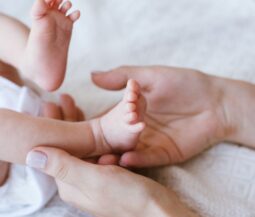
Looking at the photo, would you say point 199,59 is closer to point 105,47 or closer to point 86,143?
point 105,47

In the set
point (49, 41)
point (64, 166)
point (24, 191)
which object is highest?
point (49, 41)

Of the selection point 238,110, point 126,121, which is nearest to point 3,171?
point 126,121

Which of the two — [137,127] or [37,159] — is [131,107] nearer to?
[137,127]

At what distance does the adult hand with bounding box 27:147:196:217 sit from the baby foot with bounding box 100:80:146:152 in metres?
0.07

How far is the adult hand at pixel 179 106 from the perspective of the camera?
100 cm

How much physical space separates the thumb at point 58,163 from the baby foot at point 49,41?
17cm

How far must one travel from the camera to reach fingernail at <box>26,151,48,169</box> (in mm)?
822

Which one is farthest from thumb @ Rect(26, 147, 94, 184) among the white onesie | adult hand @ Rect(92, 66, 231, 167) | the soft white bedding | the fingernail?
the soft white bedding

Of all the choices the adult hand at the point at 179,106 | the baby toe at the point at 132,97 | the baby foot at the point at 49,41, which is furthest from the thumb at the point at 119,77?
Answer: the baby toe at the point at 132,97

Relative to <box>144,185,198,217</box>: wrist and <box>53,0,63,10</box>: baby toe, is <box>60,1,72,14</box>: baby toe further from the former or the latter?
<box>144,185,198,217</box>: wrist

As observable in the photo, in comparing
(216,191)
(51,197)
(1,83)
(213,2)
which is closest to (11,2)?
(1,83)

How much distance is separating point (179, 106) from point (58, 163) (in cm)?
33

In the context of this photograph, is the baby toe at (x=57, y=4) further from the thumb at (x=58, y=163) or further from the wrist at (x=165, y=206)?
the wrist at (x=165, y=206)

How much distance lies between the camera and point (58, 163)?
0.81 m
